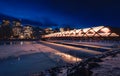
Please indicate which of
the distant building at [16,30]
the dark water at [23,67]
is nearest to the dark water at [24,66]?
the dark water at [23,67]

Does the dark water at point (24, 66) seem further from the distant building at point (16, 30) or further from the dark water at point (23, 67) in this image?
the distant building at point (16, 30)

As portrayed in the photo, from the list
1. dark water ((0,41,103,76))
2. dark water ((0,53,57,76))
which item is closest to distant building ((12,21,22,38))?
dark water ((0,41,103,76))

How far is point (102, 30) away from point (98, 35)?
1994mm

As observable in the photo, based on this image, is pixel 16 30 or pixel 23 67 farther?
pixel 16 30

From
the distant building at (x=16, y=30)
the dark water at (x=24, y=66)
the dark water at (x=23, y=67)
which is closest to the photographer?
the dark water at (x=23, y=67)

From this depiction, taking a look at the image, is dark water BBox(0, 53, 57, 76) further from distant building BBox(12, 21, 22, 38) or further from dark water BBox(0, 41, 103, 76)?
distant building BBox(12, 21, 22, 38)

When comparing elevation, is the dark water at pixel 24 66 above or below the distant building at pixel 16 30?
below

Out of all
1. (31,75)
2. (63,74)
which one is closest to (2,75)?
(31,75)

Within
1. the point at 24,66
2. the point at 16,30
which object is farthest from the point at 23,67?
the point at 16,30

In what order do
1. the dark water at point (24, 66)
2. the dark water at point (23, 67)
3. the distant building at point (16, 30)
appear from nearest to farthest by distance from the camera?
1. the dark water at point (23, 67)
2. the dark water at point (24, 66)
3. the distant building at point (16, 30)

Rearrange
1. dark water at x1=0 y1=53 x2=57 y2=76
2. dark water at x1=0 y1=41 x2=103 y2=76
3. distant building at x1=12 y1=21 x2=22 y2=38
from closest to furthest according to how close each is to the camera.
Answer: dark water at x1=0 y1=53 x2=57 y2=76, dark water at x1=0 y1=41 x2=103 y2=76, distant building at x1=12 y1=21 x2=22 y2=38

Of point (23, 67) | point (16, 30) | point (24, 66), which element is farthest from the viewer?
point (16, 30)

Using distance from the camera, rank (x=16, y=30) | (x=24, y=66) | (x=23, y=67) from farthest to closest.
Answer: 1. (x=16, y=30)
2. (x=24, y=66)
3. (x=23, y=67)

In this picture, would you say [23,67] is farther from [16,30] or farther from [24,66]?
[16,30]
